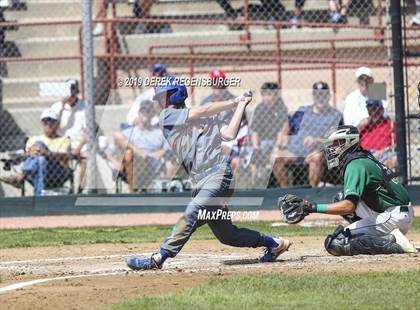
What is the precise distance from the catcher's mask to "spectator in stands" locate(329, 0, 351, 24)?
9.55 metres

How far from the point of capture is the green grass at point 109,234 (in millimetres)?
12211

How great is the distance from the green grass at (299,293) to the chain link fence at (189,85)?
7.09 m

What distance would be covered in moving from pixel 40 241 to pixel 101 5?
6954mm

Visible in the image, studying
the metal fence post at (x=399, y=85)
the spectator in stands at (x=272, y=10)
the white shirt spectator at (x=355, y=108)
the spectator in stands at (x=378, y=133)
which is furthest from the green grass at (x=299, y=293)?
the spectator in stands at (x=272, y=10)

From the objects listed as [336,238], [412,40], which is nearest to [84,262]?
[336,238]

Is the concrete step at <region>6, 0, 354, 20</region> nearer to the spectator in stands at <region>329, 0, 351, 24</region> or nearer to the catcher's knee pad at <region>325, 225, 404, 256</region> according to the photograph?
the spectator in stands at <region>329, 0, 351, 24</region>

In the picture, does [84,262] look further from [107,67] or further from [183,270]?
[107,67]

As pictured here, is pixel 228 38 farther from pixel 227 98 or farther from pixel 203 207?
pixel 203 207

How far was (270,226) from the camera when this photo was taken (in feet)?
43.6

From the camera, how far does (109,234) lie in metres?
13.1

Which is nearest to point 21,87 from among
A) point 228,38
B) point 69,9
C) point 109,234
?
point 69,9

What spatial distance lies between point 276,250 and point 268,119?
21.3 ft

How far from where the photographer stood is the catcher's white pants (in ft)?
30.3

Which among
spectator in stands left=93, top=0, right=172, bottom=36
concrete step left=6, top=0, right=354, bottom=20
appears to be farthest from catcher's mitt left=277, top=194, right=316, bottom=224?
concrete step left=6, top=0, right=354, bottom=20
